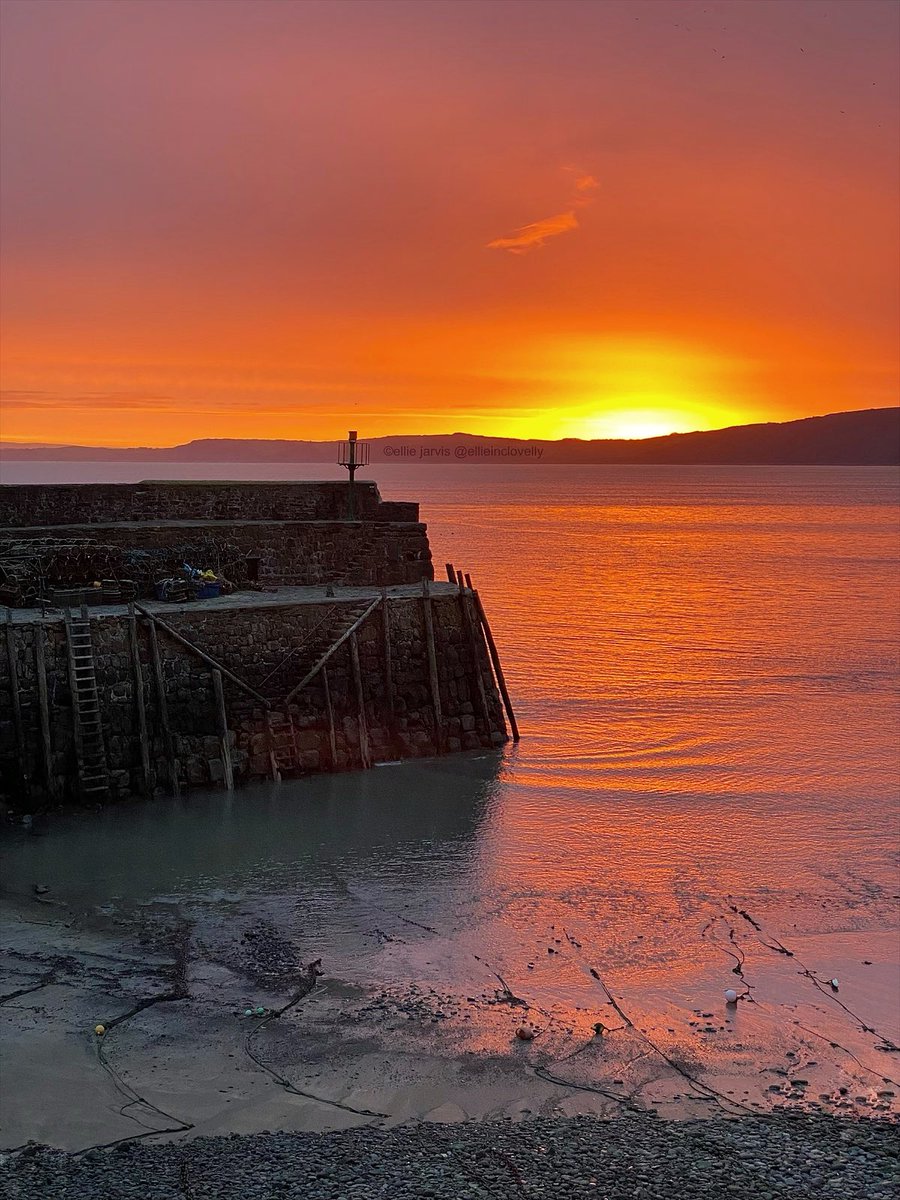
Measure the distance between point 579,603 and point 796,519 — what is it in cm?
8194

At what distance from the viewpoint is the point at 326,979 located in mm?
13734

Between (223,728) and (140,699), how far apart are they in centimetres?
162

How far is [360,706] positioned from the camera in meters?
22.5

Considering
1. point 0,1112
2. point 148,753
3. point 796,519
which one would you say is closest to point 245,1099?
point 0,1112

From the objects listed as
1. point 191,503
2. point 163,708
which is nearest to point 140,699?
point 163,708

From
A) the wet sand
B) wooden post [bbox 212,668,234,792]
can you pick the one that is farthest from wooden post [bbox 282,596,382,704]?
the wet sand

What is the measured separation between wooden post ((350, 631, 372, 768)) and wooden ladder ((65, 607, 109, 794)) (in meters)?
4.81

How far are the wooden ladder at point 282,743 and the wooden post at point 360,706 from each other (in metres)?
1.29

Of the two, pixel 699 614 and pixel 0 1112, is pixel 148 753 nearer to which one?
pixel 0 1112

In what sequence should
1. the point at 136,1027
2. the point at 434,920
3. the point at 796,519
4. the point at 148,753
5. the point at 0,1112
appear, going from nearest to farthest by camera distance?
the point at 0,1112
the point at 136,1027
the point at 434,920
the point at 148,753
the point at 796,519

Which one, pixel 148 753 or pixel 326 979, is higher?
pixel 148 753

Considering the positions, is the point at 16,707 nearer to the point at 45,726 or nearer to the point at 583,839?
the point at 45,726

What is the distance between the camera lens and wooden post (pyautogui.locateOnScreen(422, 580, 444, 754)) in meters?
23.3

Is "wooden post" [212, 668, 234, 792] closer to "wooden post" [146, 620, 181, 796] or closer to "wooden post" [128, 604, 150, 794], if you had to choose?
"wooden post" [146, 620, 181, 796]
